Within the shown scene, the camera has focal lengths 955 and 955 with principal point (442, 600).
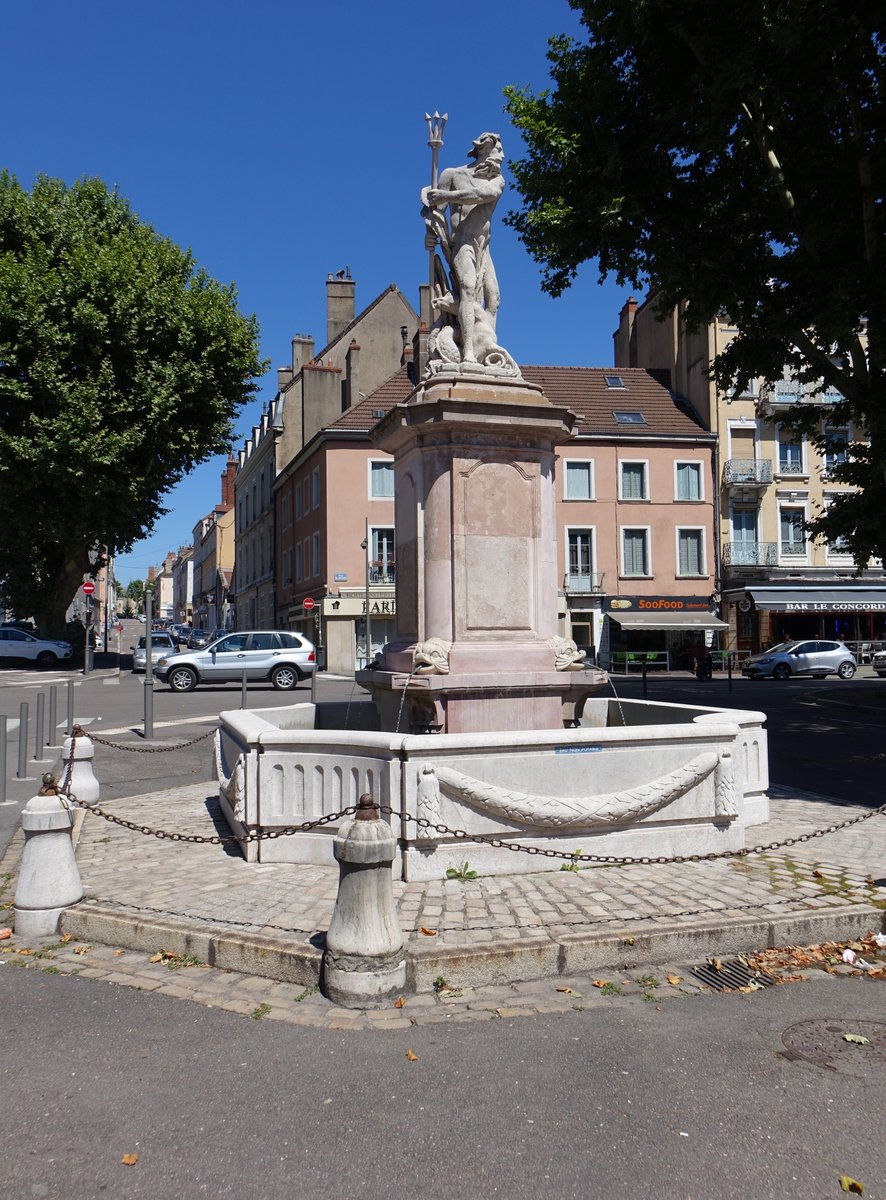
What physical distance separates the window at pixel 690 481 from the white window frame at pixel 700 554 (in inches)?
57.0

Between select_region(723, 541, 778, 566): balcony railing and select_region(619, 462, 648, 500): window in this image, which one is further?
select_region(723, 541, 778, 566): balcony railing

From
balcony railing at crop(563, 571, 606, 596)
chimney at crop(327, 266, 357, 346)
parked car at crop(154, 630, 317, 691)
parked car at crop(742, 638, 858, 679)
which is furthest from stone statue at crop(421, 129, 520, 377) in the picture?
chimney at crop(327, 266, 357, 346)

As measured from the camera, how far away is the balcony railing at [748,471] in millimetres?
43906

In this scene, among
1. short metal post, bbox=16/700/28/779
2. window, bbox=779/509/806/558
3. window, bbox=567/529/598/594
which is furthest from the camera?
window, bbox=779/509/806/558

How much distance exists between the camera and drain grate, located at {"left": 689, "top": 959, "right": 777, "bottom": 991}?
16.2ft

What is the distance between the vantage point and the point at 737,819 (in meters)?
7.21

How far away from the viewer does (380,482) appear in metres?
42.1

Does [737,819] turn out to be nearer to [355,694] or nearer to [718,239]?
[718,239]

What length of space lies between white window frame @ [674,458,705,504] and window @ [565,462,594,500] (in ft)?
13.1

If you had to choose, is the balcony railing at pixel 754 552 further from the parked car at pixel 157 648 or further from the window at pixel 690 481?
the parked car at pixel 157 648

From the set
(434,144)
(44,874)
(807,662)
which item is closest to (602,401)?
(807,662)

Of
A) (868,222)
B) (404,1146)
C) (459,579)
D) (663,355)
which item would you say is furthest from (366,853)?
(663,355)

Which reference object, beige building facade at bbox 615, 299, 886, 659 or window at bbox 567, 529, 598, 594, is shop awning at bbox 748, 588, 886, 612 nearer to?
beige building facade at bbox 615, 299, 886, 659

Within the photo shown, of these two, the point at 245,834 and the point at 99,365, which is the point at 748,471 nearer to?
the point at 99,365
